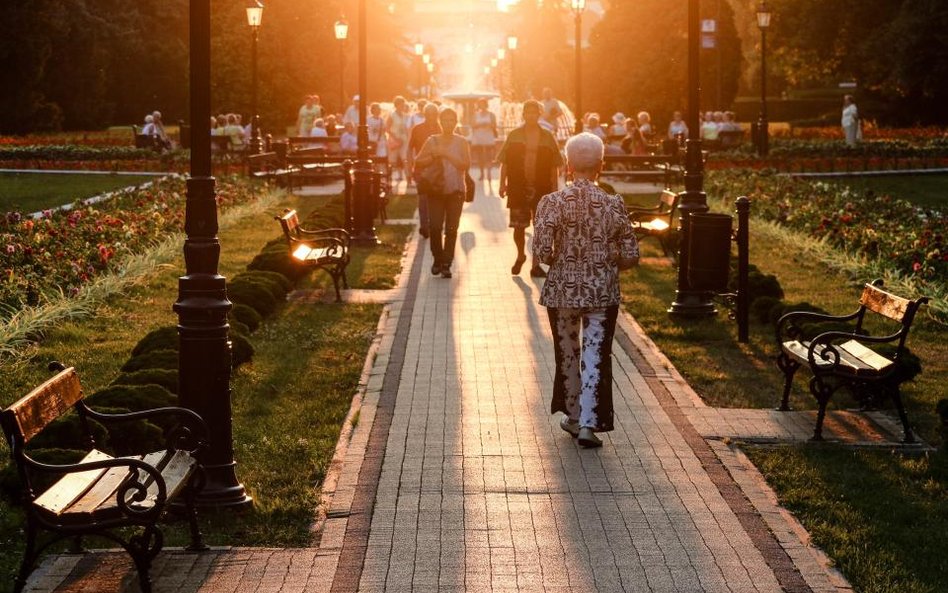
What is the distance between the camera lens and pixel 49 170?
117ft

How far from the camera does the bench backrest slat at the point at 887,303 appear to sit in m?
8.92

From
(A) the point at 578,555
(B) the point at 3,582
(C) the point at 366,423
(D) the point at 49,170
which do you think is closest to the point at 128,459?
(B) the point at 3,582

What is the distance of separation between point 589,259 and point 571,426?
0.98 m

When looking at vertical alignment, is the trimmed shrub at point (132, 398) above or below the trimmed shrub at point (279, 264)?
below

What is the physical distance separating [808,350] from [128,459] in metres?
4.62

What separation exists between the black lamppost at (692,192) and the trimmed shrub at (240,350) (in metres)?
4.18

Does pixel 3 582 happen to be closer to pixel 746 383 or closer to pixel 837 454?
pixel 837 454

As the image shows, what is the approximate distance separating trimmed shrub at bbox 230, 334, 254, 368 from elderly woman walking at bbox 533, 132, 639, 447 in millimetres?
2931

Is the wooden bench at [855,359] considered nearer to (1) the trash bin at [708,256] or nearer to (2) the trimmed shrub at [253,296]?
(1) the trash bin at [708,256]

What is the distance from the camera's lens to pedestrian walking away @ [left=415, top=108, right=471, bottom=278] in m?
16.3

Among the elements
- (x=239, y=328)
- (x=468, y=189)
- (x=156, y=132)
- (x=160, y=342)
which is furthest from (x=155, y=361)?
(x=156, y=132)

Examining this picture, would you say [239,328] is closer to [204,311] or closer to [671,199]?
[204,311]

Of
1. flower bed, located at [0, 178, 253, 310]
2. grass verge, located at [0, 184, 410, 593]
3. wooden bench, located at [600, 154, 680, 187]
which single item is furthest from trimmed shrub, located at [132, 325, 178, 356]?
wooden bench, located at [600, 154, 680, 187]

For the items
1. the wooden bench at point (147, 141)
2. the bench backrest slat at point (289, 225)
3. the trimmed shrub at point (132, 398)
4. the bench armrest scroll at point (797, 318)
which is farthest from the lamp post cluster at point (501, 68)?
the trimmed shrub at point (132, 398)
